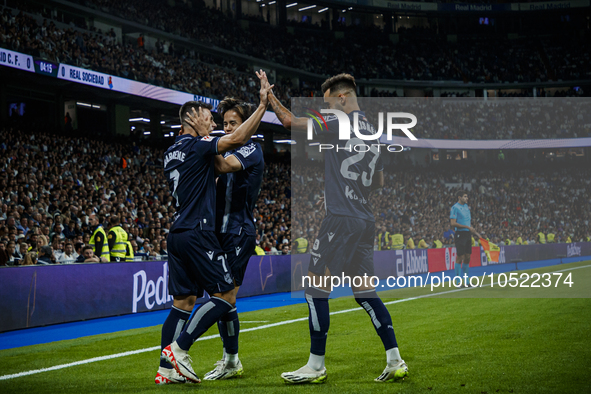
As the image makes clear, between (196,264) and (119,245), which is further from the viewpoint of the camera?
(119,245)

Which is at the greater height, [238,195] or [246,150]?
[246,150]

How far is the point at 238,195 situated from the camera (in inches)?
204

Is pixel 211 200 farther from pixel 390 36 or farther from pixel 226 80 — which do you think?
pixel 390 36

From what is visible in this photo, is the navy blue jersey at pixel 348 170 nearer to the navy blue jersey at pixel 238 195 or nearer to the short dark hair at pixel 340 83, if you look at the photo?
the short dark hair at pixel 340 83

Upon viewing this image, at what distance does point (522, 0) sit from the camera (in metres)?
52.7

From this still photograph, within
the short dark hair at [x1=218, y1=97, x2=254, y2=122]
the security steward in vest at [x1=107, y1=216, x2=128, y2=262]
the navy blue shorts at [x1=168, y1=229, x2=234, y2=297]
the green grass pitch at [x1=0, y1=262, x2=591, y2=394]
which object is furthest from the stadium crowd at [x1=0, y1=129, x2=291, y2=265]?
the navy blue shorts at [x1=168, y1=229, x2=234, y2=297]

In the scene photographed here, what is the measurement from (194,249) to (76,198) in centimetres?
1481

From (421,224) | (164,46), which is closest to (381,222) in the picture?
(421,224)

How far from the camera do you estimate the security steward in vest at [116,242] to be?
1284 centimetres

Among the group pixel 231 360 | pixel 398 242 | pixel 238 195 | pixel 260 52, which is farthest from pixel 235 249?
pixel 260 52

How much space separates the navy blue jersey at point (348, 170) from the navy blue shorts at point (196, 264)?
3.38ft

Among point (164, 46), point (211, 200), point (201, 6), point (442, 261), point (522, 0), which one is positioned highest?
point (522, 0)

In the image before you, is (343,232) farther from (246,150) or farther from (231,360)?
(231,360)

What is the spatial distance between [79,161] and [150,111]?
9179 mm
